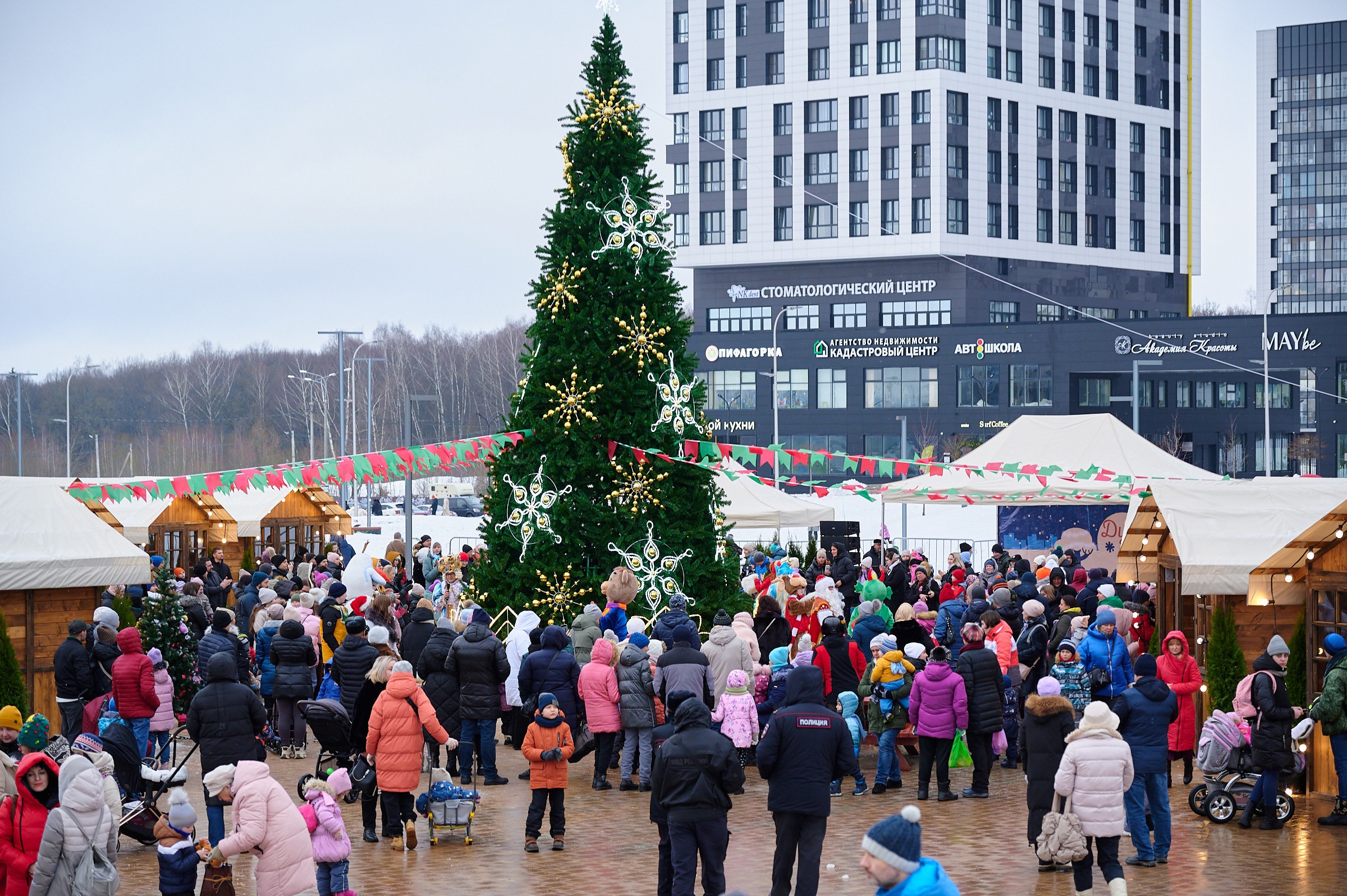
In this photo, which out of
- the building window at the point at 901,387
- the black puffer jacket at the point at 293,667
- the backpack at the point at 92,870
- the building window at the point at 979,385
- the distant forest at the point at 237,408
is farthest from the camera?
the distant forest at the point at 237,408

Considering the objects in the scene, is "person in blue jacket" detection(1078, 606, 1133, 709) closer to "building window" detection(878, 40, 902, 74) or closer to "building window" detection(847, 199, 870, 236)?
"building window" detection(847, 199, 870, 236)

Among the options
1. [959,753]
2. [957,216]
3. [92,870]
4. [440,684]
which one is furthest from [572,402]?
[957,216]

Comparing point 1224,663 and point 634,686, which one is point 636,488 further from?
point 1224,663

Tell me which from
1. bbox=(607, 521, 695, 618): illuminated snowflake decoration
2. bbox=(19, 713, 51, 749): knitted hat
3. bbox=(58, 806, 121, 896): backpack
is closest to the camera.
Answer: bbox=(58, 806, 121, 896): backpack

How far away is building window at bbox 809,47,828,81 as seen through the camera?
74.6 m

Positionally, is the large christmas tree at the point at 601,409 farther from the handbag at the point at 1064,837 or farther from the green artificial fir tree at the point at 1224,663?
the handbag at the point at 1064,837

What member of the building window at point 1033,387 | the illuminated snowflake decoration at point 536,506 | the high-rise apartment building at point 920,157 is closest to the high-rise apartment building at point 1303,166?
the high-rise apartment building at point 920,157

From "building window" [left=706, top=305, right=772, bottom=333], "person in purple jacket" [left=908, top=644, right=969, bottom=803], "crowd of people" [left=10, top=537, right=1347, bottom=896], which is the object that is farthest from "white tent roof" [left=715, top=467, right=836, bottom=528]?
"building window" [left=706, top=305, right=772, bottom=333]

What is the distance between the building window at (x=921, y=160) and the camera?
7250 cm

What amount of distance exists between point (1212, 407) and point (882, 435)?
1615 cm

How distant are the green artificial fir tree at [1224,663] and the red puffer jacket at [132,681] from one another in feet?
33.7

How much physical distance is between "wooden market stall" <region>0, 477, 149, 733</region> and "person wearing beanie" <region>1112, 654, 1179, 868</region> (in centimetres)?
1107

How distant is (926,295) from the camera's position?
2908 inches

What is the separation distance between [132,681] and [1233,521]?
11.5 meters
